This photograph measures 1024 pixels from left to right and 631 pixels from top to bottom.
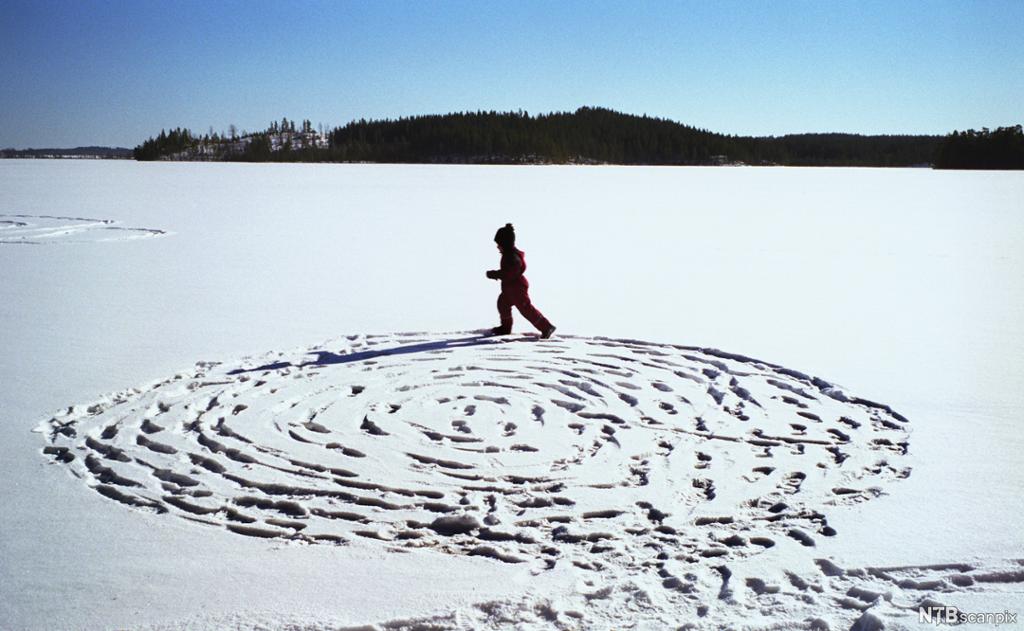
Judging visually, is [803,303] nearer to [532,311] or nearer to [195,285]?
[532,311]

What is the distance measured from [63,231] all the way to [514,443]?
14641 millimetres

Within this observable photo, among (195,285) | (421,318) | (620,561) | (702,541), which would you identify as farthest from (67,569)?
(195,285)

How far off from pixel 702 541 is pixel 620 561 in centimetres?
38

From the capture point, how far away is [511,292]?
22.9 ft

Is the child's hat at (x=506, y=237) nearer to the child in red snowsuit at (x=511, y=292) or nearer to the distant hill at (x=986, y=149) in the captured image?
the child in red snowsuit at (x=511, y=292)

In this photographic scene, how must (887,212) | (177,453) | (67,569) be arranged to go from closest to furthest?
1. (67,569)
2. (177,453)
3. (887,212)

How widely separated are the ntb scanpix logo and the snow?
0.05 m

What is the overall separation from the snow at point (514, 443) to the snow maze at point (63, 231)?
369 cm

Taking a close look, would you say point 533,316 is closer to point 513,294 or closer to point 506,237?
point 513,294

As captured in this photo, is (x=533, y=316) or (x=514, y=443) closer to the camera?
(x=514, y=443)

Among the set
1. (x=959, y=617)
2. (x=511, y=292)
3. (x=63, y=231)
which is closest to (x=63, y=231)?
(x=63, y=231)

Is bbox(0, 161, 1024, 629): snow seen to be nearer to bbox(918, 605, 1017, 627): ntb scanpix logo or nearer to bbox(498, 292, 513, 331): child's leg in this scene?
bbox(918, 605, 1017, 627): ntb scanpix logo

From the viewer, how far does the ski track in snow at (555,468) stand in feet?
9.70

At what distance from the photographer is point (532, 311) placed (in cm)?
692
